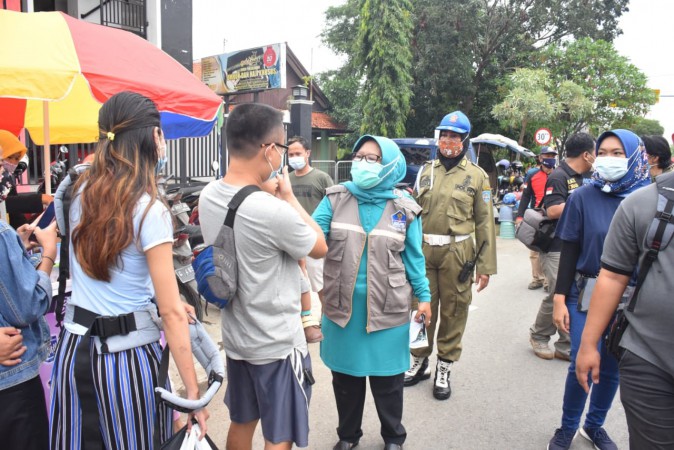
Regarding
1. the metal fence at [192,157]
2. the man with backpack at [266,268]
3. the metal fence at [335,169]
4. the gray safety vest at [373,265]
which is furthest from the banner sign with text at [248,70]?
the man with backpack at [266,268]

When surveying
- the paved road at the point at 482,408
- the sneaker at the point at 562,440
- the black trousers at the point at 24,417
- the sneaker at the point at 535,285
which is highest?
the black trousers at the point at 24,417

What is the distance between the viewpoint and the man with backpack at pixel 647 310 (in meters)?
1.89

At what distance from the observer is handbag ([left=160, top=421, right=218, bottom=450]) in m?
1.79

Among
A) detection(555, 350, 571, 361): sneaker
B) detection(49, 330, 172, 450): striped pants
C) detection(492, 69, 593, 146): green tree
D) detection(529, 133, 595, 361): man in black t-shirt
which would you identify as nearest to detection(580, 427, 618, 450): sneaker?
detection(529, 133, 595, 361): man in black t-shirt

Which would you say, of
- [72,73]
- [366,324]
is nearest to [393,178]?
[366,324]

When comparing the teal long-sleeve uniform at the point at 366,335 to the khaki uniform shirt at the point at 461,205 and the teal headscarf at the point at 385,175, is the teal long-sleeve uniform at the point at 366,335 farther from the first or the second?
the khaki uniform shirt at the point at 461,205

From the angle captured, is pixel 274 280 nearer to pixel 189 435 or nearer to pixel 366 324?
pixel 189 435

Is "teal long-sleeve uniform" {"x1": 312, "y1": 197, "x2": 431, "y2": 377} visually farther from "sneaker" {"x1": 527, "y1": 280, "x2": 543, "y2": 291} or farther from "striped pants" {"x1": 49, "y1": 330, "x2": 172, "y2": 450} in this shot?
"sneaker" {"x1": 527, "y1": 280, "x2": 543, "y2": 291}

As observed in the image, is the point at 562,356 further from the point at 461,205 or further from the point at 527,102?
the point at 527,102

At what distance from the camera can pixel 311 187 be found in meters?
5.64

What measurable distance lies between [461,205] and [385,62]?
16.9m

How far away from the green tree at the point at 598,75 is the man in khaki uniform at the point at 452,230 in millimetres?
21335

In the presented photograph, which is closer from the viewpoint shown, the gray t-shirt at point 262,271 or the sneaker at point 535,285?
the gray t-shirt at point 262,271

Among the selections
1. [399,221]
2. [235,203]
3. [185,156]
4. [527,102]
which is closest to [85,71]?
[235,203]
